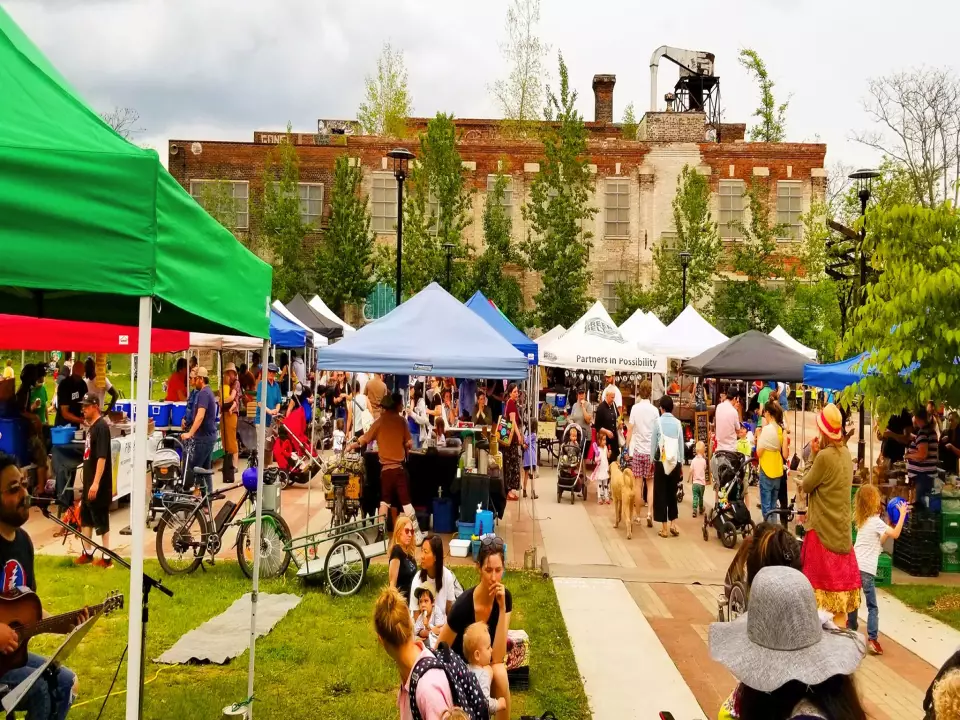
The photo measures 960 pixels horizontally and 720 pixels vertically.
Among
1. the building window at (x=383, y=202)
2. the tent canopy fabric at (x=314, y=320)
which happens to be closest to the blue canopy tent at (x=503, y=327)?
the tent canopy fabric at (x=314, y=320)

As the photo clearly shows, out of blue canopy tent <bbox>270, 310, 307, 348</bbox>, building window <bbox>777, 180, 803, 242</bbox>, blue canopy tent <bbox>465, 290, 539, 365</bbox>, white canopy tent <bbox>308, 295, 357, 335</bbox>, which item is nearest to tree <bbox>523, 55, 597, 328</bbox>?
building window <bbox>777, 180, 803, 242</bbox>

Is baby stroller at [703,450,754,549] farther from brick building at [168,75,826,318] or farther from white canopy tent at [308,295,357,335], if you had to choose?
brick building at [168,75,826,318]

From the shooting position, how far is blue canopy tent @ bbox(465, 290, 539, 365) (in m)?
15.5

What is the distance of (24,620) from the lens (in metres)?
4.51

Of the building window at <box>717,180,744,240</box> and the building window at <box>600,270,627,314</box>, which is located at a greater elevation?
the building window at <box>717,180,744,240</box>

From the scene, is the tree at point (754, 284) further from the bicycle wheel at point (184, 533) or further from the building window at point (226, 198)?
the bicycle wheel at point (184, 533)

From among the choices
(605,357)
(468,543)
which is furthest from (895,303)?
(605,357)

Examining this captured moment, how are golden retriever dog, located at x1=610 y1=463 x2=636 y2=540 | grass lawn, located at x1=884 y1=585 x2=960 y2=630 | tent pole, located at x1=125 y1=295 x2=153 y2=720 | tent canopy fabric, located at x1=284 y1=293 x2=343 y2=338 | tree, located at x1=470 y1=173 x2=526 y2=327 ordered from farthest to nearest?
1. tree, located at x1=470 y1=173 x2=526 y2=327
2. tent canopy fabric, located at x1=284 y1=293 x2=343 y2=338
3. golden retriever dog, located at x1=610 y1=463 x2=636 y2=540
4. grass lawn, located at x1=884 y1=585 x2=960 y2=630
5. tent pole, located at x1=125 y1=295 x2=153 y2=720

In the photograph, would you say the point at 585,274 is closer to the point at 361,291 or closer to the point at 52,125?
the point at 361,291

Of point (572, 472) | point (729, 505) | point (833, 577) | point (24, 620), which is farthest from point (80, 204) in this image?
point (572, 472)

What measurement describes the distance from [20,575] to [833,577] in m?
5.72

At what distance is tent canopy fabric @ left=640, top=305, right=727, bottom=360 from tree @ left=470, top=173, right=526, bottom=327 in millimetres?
15049

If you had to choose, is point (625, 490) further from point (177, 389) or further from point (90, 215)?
point (90, 215)

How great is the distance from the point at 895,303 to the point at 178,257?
22.7 ft
